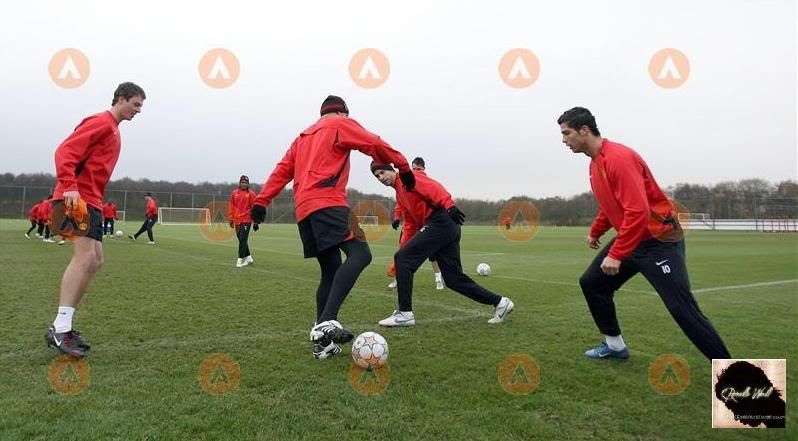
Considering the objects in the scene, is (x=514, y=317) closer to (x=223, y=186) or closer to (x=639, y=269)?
(x=639, y=269)

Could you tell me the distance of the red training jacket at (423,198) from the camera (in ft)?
20.2

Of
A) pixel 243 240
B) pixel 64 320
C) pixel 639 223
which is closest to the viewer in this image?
pixel 639 223

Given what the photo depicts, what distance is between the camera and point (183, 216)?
62.1 meters

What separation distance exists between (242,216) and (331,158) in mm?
8729

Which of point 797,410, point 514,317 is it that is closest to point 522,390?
point 797,410

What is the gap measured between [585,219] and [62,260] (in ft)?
186

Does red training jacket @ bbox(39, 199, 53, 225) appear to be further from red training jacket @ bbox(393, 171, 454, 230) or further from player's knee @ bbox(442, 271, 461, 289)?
player's knee @ bbox(442, 271, 461, 289)

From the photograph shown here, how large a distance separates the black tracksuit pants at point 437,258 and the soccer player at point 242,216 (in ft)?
22.5

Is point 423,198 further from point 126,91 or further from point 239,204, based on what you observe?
point 239,204

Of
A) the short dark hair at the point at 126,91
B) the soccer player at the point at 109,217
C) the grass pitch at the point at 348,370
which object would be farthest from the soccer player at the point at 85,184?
the soccer player at the point at 109,217

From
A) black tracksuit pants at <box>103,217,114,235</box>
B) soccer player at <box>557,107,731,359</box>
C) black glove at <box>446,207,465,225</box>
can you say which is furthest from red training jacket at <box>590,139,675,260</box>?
black tracksuit pants at <box>103,217,114,235</box>

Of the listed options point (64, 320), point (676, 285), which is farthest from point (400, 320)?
point (64, 320)

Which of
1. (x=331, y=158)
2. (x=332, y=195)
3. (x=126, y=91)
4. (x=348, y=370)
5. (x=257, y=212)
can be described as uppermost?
(x=126, y=91)

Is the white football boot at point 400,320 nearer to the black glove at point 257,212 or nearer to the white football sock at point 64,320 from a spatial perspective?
the black glove at point 257,212
